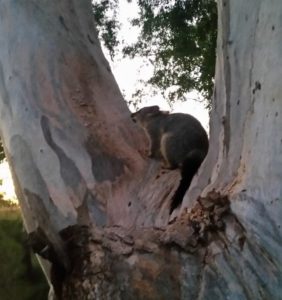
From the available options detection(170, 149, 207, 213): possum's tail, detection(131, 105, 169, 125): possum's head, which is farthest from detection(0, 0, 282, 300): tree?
detection(131, 105, 169, 125): possum's head

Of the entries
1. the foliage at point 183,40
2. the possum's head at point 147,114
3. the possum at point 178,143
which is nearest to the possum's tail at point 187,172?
the possum at point 178,143

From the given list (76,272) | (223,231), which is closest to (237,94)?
(223,231)

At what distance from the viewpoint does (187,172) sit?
10.6ft

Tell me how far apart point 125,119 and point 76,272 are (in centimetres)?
113

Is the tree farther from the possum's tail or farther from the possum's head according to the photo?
the possum's head

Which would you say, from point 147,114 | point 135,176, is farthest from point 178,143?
point 147,114

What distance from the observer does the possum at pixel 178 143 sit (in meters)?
3.24

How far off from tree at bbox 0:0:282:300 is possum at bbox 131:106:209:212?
6 cm

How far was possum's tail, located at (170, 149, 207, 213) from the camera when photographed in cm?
305

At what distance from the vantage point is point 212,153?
299cm

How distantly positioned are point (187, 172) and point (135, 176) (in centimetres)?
24

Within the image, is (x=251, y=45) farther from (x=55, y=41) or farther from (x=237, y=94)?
(x=55, y=41)

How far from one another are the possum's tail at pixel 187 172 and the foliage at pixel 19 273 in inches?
195

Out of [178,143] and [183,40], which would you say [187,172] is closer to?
[178,143]
